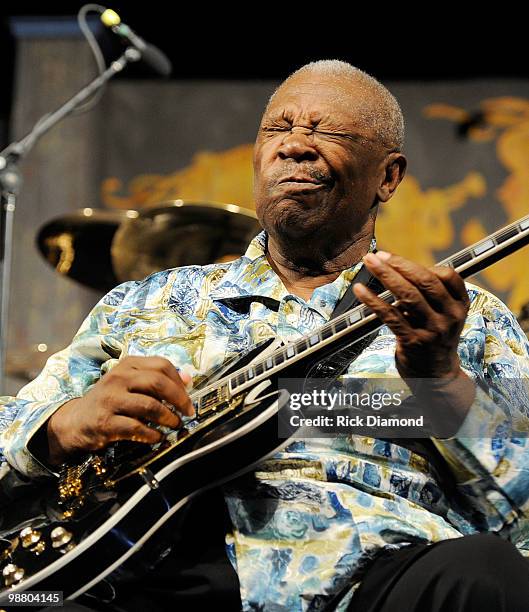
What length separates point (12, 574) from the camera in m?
1.23

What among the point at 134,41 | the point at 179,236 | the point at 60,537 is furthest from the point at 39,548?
the point at 134,41

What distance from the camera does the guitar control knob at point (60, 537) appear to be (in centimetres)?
124

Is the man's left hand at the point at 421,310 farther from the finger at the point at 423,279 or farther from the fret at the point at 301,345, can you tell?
the fret at the point at 301,345

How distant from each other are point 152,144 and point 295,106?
9.43 feet

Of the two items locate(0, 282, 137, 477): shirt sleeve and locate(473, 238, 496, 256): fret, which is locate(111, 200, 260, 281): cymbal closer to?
locate(0, 282, 137, 477): shirt sleeve

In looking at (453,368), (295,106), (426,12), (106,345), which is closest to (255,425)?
(453,368)

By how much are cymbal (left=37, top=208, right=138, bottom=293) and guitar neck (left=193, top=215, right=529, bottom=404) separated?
148 centimetres

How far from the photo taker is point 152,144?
15.1 ft

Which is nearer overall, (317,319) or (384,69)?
(317,319)

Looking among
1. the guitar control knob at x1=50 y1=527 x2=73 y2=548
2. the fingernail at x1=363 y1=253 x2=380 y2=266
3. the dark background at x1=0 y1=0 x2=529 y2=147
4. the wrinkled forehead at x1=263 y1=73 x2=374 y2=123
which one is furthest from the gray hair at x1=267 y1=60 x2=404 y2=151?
the dark background at x1=0 y1=0 x2=529 y2=147

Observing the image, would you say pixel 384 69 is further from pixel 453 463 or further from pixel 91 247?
pixel 453 463

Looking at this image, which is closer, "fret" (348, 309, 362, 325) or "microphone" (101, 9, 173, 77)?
"fret" (348, 309, 362, 325)

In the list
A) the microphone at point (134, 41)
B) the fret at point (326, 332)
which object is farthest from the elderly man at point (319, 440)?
the microphone at point (134, 41)

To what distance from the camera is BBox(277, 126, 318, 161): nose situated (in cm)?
173
